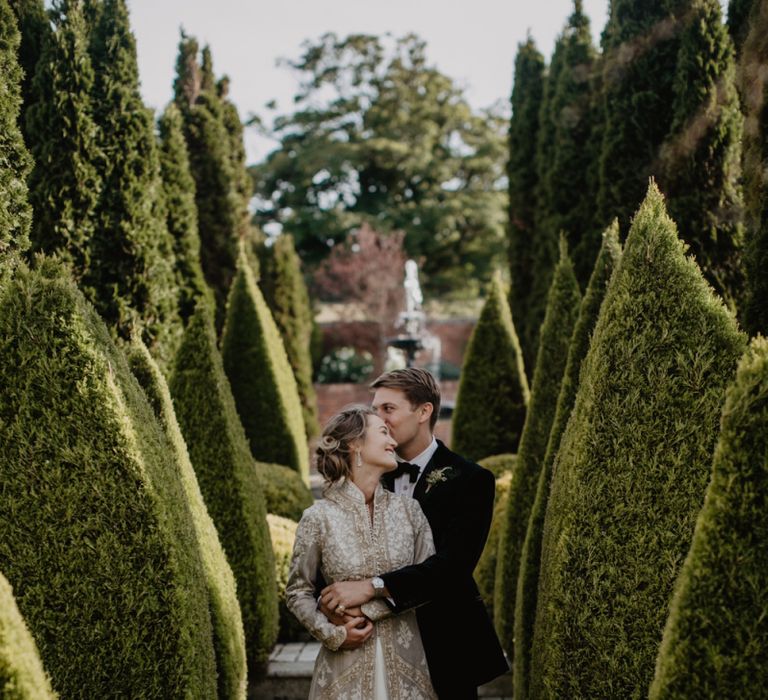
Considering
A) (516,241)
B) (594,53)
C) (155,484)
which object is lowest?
(155,484)

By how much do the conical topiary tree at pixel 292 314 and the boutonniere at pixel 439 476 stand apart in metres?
11.0

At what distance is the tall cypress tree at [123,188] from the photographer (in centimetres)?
684

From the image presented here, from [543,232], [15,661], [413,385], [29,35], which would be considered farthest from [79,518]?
[543,232]

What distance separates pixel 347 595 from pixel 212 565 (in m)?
1.38

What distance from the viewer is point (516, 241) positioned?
1290cm

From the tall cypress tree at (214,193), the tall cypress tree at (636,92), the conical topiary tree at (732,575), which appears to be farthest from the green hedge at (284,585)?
the tall cypress tree at (214,193)

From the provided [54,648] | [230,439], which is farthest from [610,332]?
[230,439]

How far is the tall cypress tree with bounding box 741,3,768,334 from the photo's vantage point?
4.06 meters

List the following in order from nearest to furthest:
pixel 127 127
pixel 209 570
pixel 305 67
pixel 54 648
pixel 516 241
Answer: pixel 54 648, pixel 209 570, pixel 127 127, pixel 516 241, pixel 305 67

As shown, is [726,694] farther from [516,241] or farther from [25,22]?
[516,241]

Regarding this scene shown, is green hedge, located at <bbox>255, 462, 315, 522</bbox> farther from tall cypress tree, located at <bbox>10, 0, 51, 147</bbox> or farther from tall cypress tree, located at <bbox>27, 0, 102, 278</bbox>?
tall cypress tree, located at <bbox>10, 0, 51, 147</bbox>

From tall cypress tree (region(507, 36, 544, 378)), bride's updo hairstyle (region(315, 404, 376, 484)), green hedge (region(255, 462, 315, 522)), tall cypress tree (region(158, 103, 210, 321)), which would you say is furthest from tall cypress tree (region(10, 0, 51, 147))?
tall cypress tree (region(507, 36, 544, 378))

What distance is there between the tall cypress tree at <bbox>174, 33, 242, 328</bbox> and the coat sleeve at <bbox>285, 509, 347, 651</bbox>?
9137mm

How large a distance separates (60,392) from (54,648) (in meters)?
0.93
